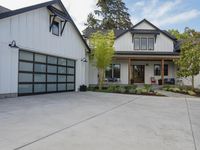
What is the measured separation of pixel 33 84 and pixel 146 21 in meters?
16.0

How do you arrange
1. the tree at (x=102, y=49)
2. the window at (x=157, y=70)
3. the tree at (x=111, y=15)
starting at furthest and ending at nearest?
the tree at (x=111, y=15) < the window at (x=157, y=70) < the tree at (x=102, y=49)

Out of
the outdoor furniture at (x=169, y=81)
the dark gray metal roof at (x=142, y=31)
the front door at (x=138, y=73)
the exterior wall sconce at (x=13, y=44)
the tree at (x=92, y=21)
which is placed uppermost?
the tree at (x=92, y=21)

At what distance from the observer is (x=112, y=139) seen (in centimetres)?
572

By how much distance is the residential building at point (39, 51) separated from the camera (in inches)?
497

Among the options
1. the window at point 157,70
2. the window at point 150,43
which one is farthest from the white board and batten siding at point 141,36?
the window at point 157,70

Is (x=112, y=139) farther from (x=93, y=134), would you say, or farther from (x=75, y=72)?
(x=75, y=72)

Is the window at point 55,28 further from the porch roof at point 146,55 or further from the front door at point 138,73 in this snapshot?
the front door at point 138,73

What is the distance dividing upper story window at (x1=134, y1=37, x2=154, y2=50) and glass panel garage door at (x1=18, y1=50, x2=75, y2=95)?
9.08m

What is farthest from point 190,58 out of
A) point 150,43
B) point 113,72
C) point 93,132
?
point 93,132

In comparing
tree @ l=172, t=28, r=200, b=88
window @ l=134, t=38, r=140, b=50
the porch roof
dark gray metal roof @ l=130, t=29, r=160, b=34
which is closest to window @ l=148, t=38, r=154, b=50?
dark gray metal roof @ l=130, t=29, r=160, b=34

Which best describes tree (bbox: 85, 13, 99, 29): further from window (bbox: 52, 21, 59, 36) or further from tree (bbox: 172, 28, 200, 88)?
window (bbox: 52, 21, 59, 36)

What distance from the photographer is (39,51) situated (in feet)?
49.5

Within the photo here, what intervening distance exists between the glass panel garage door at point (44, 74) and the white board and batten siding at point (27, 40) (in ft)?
1.39

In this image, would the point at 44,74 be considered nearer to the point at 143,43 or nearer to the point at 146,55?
the point at 146,55
